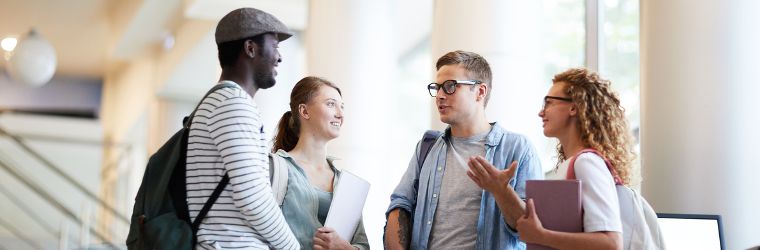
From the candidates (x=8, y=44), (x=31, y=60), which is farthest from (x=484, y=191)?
(x=8, y=44)

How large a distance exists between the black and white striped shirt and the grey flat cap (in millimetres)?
212

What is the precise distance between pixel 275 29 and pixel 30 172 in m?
13.0

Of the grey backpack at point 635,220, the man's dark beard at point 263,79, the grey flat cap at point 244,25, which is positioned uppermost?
the grey flat cap at point 244,25

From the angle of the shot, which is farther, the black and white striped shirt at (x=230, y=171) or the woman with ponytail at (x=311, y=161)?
the woman with ponytail at (x=311, y=161)

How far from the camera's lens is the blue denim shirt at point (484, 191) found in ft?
9.97

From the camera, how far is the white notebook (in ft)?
10.4

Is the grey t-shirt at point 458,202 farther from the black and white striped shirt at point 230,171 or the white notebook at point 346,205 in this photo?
the black and white striped shirt at point 230,171

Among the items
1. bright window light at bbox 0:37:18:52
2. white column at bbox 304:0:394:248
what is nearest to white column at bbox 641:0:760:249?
white column at bbox 304:0:394:248

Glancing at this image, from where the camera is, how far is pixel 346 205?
322cm

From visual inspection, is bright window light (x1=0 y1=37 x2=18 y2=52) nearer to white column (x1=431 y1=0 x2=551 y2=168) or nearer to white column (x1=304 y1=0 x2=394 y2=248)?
white column (x1=304 y1=0 x2=394 y2=248)

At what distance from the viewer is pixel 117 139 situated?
1490cm

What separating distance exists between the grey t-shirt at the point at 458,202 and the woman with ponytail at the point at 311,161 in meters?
0.31

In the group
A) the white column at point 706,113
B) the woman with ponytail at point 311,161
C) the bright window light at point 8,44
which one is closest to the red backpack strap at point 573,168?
the white column at point 706,113

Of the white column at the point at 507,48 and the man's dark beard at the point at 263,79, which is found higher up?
the white column at the point at 507,48
